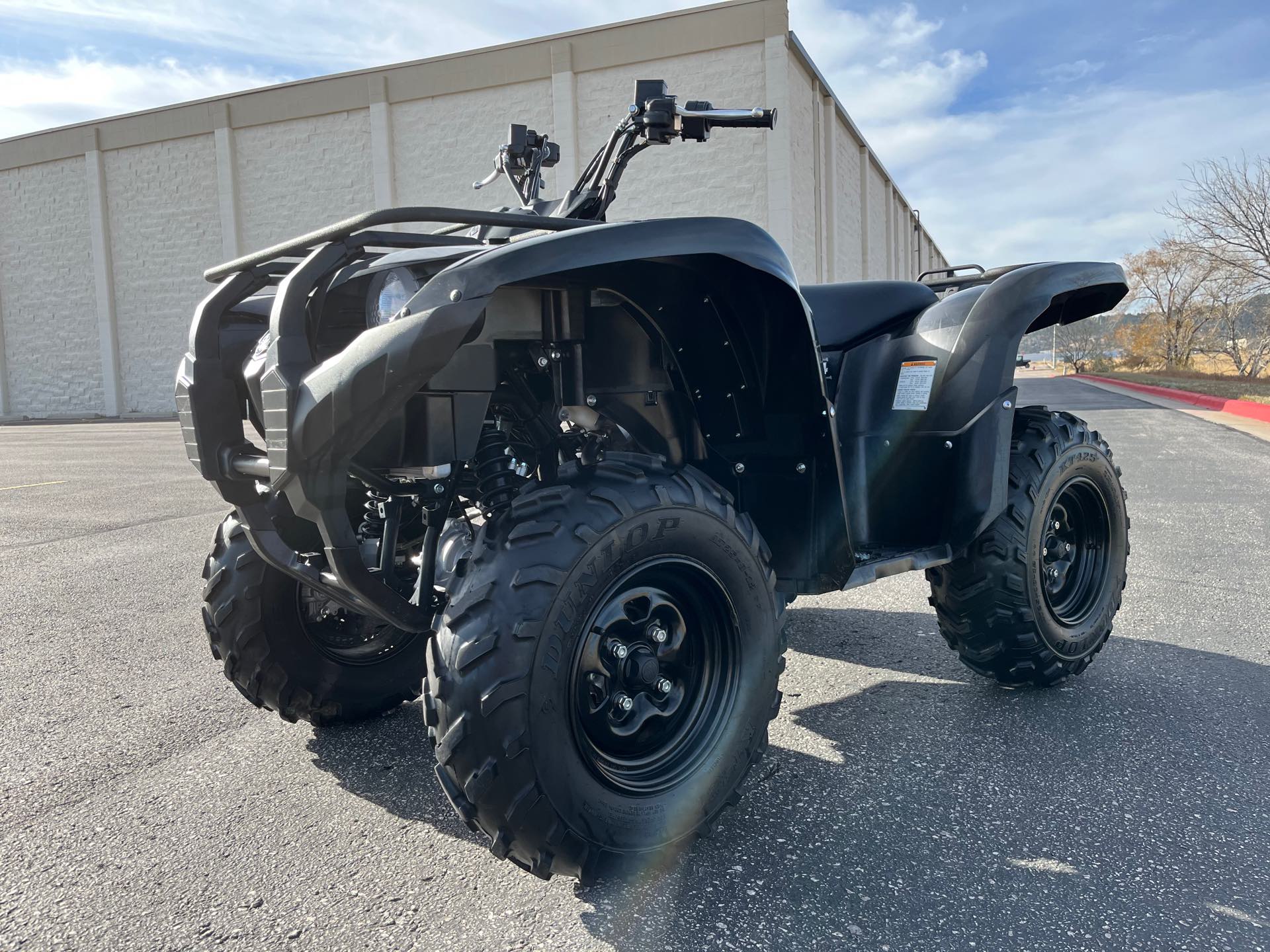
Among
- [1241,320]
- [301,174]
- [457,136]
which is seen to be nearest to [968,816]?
[457,136]

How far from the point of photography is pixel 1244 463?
10.3m

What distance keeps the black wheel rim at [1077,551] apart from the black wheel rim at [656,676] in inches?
68.1

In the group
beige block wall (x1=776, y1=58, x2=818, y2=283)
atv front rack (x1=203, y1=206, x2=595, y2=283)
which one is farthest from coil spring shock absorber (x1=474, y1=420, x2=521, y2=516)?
beige block wall (x1=776, y1=58, x2=818, y2=283)

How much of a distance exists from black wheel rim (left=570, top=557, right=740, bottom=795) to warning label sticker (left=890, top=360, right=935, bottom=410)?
4.16ft

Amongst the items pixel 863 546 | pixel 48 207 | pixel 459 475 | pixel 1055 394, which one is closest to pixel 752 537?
pixel 459 475

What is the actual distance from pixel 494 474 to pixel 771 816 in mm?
1220

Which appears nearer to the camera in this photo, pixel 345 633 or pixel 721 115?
pixel 721 115

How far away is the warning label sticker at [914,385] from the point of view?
3.19 meters

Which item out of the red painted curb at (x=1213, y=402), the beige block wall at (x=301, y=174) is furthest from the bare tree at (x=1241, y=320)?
the beige block wall at (x=301, y=174)

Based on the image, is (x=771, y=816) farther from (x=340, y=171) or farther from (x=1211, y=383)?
(x=1211, y=383)

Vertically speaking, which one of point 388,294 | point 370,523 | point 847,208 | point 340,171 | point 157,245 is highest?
point 340,171

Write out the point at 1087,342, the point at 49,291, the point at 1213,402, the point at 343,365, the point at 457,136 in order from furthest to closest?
the point at 1087,342
the point at 49,291
the point at 457,136
the point at 1213,402
the point at 343,365

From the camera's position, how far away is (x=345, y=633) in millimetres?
3139

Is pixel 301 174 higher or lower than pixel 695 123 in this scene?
higher
